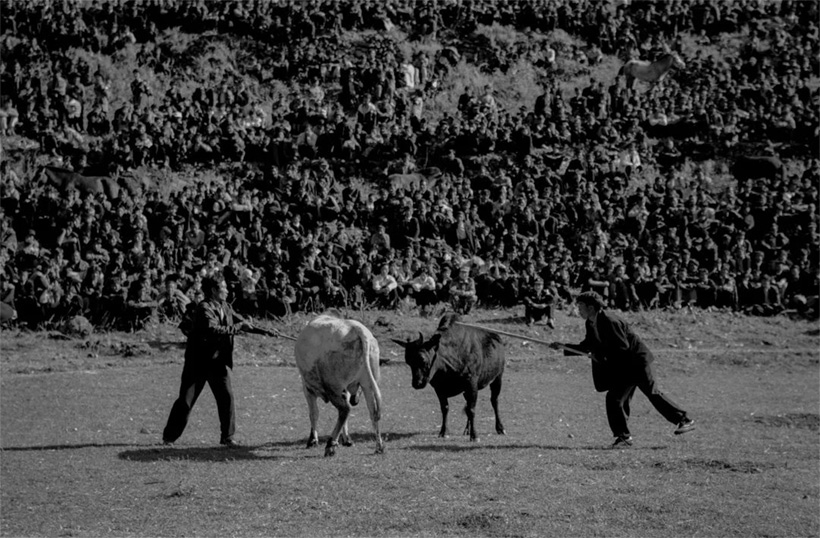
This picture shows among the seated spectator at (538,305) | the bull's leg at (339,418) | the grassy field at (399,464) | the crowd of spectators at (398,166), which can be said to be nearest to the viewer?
the grassy field at (399,464)

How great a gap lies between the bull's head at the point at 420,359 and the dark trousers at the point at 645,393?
2.73 metres

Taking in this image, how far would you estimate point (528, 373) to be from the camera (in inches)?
1049

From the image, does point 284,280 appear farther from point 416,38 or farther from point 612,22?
point 612,22

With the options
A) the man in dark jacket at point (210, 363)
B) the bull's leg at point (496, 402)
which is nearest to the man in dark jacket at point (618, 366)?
the bull's leg at point (496, 402)

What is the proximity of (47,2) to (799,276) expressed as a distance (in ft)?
111

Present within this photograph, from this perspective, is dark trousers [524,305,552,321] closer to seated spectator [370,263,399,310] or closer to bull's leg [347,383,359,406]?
seated spectator [370,263,399,310]

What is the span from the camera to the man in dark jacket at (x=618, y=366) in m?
16.0

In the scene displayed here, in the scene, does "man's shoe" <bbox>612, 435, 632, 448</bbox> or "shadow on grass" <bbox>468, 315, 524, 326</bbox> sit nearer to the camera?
"man's shoe" <bbox>612, 435, 632, 448</bbox>

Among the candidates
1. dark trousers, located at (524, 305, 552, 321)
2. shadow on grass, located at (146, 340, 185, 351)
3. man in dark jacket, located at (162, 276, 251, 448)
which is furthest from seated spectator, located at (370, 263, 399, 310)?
man in dark jacket, located at (162, 276, 251, 448)

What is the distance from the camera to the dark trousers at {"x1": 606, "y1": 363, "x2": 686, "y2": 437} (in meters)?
16.0

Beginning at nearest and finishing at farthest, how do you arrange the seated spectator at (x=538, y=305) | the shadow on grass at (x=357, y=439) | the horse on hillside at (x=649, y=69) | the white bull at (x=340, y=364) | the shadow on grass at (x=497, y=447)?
the white bull at (x=340, y=364)
the shadow on grass at (x=497, y=447)
the shadow on grass at (x=357, y=439)
the seated spectator at (x=538, y=305)
the horse on hillside at (x=649, y=69)

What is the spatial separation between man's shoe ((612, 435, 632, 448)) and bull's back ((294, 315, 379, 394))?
3797mm

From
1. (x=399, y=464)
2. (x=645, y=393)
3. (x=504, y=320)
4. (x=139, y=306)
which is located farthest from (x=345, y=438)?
(x=504, y=320)

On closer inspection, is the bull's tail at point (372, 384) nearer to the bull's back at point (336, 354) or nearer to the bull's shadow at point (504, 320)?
the bull's back at point (336, 354)
